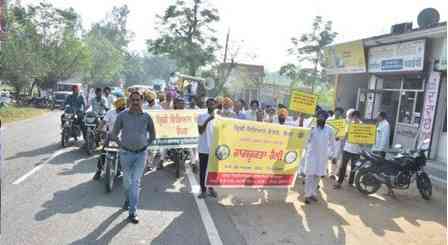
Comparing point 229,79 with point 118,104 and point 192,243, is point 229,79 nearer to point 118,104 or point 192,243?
point 118,104

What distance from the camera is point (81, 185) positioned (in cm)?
743

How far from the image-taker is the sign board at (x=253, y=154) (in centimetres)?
707

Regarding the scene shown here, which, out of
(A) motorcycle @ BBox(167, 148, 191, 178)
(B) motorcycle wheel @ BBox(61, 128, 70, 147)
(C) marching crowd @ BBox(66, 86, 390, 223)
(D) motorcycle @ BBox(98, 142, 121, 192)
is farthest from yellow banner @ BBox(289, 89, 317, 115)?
(B) motorcycle wheel @ BBox(61, 128, 70, 147)

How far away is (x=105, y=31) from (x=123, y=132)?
91.7 meters

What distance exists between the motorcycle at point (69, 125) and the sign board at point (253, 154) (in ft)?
20.7

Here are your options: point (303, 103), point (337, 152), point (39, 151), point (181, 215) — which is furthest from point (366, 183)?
point (39, 151)

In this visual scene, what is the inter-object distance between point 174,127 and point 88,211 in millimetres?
3655

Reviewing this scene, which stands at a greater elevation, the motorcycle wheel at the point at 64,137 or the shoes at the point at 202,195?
the motorcycle wheel at the point at 64,137

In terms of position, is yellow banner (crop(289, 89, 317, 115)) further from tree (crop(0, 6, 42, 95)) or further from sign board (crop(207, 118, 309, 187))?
tree (crop(0, 6, 42, 95))

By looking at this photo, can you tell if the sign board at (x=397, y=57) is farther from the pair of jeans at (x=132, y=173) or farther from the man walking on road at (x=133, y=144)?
the pair of jeans at (x=132, y=173)

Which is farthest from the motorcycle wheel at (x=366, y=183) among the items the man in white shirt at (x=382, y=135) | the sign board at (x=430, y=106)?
the sign board at (x=430, y=106)

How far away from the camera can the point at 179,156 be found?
9.16m

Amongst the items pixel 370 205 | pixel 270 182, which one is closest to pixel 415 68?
pixel 370 205

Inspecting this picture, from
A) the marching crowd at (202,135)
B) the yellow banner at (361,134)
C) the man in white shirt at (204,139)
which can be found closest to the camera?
the marching crowd at (202,135)
